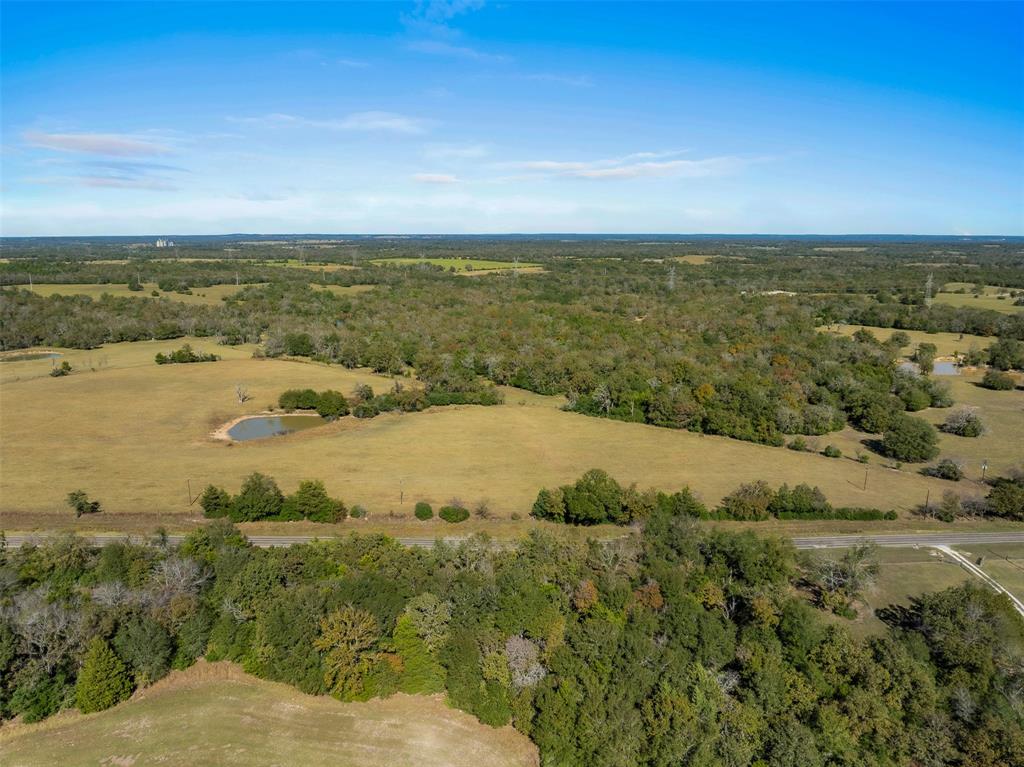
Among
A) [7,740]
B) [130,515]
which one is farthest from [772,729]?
[130,515]

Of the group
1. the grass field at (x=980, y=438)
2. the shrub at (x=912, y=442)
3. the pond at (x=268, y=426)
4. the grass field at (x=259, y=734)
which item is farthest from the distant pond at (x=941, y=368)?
the grass field at (x=259, y=734)

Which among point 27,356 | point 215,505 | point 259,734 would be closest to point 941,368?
point 215,505

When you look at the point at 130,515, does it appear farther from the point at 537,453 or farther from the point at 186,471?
the point at 537,453

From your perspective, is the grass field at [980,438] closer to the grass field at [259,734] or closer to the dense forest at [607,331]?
the dense forest at [607,331]

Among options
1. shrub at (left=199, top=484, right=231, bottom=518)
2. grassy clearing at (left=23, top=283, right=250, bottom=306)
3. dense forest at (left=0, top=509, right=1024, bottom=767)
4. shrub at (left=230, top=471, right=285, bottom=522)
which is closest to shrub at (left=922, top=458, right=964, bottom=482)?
dense forest at (left=0, top=509, right=1024, bottom=767)

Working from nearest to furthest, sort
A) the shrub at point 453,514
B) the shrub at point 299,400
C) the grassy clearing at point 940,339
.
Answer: the shrub at point 453,514, the shrub at point 299,400, the grassy clearing at point 940,339
